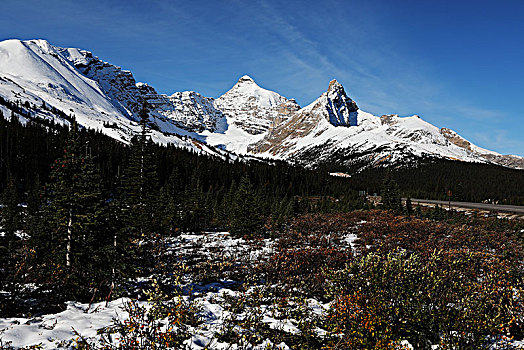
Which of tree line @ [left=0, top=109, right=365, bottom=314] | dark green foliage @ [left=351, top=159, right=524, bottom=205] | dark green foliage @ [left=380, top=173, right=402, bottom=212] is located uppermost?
dark green foliage @ [left=351, top=159, right=524, bottom=205]

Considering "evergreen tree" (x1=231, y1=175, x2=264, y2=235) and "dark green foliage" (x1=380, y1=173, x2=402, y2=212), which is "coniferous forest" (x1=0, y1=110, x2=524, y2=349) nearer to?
"evergreen tree" (x1=231, y1=175, x2=264, y2=235)

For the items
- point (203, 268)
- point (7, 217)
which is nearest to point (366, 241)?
point (203, 268)

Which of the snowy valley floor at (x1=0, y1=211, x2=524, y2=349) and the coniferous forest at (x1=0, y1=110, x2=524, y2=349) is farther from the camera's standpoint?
the coniferous forest at (x1=0, y1=110, x2=524, y2=349)

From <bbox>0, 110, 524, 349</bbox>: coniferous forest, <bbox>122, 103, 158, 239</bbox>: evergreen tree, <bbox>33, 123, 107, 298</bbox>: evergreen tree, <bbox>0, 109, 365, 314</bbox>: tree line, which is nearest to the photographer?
<bbox>0, 110, 524, 349</bbox>: coniferous forest

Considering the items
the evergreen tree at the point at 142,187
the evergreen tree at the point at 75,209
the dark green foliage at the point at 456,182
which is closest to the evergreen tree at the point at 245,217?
the evergreen tree at the point at 142,187

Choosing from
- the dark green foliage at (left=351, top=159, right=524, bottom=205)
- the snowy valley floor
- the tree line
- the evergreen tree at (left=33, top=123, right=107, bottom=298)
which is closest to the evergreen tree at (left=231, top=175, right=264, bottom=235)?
the tree line

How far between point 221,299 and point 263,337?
13.0ft

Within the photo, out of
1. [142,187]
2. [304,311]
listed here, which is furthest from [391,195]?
[304,311]

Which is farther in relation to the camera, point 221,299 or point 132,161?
point 132,161

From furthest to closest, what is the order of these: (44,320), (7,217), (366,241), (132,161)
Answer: (132,161) < (7,217) < (366,241) < (44,320)

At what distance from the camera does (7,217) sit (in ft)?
112

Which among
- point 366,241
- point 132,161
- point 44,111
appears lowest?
point 366,241

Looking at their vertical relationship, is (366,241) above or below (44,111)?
below

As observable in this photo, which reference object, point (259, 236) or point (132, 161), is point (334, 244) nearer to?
point (259, 236)
